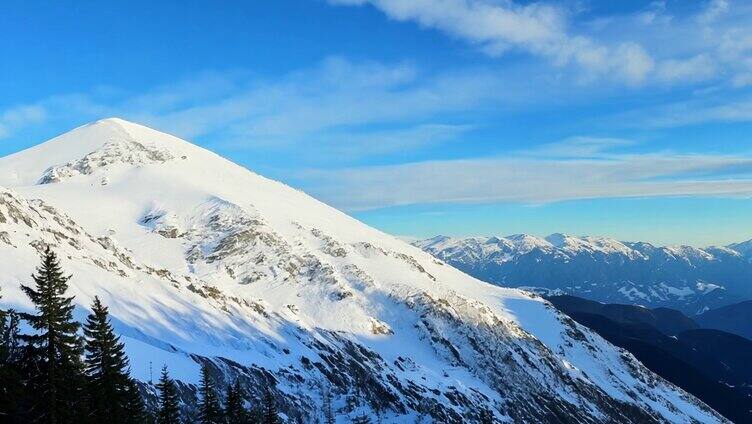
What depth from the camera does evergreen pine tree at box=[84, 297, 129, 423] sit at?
30.2m

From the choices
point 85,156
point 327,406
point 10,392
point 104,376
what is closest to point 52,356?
point 10,392

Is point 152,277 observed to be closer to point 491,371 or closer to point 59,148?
point 491,371

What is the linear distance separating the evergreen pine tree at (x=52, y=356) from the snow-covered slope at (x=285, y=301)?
24.0m

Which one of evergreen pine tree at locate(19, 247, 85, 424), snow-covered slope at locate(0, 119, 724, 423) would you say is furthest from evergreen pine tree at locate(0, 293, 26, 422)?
snow-covered slope at locate(0, 119, 724, 423)

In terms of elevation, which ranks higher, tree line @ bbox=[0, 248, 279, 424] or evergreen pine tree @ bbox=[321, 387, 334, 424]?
tree line @ bbox=[0, 248, 279, 424]

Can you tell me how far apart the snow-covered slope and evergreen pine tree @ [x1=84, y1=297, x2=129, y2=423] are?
20.5 meters

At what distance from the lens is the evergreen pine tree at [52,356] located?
26.6 m

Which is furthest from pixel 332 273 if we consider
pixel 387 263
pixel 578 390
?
pixel 578 390

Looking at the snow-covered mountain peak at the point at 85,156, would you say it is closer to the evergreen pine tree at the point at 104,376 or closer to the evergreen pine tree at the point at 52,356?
the evergreen pine tree at the point at 104,376

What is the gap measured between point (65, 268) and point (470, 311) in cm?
9931

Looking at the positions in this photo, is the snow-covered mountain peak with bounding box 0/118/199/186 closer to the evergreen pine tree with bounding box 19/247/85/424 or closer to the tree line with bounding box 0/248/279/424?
the tree line with bounding box 0/248/279/424

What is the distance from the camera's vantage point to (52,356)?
26891 millimetres

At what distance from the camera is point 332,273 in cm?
13462

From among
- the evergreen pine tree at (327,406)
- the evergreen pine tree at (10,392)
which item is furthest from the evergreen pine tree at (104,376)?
the evergreen pine tree at (327,406)
